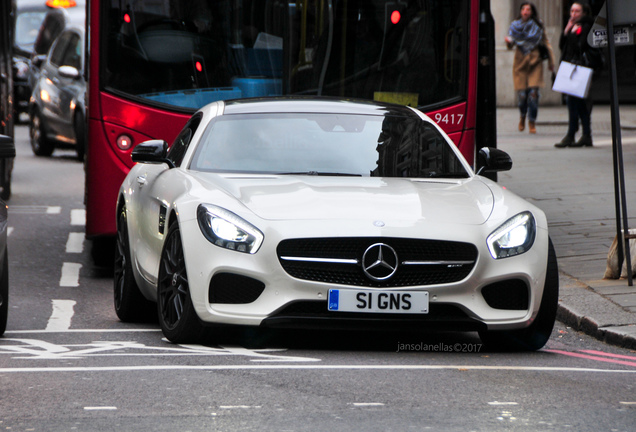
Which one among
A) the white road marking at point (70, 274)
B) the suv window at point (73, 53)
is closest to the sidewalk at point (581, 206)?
the white road marking at point (70, 274)

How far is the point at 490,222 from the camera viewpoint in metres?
6.89

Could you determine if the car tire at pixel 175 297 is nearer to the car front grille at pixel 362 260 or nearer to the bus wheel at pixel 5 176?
the car front grille at pixel 362 260

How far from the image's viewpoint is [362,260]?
664cm

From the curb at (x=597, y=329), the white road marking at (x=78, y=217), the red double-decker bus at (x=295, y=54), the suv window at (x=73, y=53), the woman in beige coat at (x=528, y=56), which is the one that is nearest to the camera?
the curb at (x=597, y=329)

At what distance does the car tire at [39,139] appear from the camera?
21.6 m

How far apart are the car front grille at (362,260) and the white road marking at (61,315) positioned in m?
1.89

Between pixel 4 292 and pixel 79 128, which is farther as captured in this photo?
pixel 79 128

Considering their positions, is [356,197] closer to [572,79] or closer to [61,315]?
[61,315]

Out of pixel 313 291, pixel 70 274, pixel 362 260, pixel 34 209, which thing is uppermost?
pixel 362 260

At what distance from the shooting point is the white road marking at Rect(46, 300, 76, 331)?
7.96 meters

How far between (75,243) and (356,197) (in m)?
5.87

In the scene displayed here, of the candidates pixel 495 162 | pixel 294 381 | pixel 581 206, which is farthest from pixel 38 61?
pixel 294 381

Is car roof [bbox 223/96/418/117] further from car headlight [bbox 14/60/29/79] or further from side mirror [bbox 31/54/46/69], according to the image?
car headlight [bbox 14/60/29/79]

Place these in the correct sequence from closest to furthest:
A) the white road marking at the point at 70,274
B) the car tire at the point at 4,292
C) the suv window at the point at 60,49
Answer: the car tire at the point at 4,292
the white road marking at the point at 70,274
the suv window at the point at 60,49
